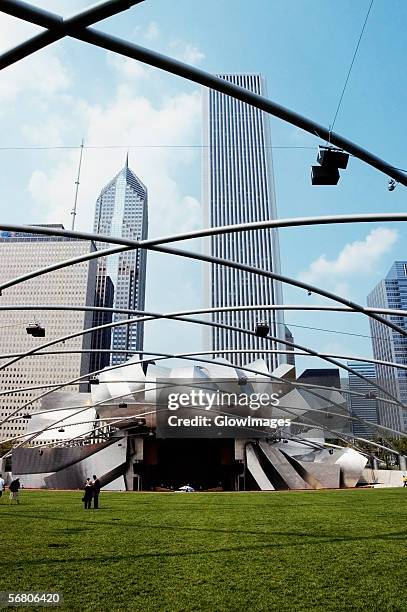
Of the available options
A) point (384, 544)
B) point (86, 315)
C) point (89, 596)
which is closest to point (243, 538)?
point (384, 544)

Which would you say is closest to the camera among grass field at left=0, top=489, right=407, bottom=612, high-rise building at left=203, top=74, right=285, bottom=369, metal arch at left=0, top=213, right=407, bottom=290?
grass field at left=0, top=489, right=407, bottom=612

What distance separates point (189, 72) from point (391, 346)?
109m

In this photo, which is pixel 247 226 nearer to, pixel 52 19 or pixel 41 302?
pixel 52 19

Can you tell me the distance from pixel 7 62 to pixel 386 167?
253 inches

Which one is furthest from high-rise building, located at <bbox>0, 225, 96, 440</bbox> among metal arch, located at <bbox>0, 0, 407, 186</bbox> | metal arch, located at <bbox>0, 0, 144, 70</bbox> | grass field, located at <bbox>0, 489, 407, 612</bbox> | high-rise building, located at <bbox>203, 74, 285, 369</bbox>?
metal arch, located at <bbox>0, 0, 144, 70</bbox>

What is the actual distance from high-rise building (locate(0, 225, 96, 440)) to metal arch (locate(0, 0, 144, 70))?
114 m

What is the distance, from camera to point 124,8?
5852 millimetres

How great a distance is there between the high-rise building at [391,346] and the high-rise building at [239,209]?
24.4m

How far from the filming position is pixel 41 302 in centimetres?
13750

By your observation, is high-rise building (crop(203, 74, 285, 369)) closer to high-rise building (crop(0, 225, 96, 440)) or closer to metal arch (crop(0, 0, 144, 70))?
high-rise building (crop(0, 225, 96, 440))

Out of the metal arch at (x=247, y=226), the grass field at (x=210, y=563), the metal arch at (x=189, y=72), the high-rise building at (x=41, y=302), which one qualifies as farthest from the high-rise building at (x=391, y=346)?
the metal arch at (x=189, y=72)

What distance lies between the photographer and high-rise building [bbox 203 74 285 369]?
446 ft

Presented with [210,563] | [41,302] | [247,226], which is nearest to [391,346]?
[41,302]

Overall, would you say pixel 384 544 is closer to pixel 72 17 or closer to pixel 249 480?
pixel 72 17
